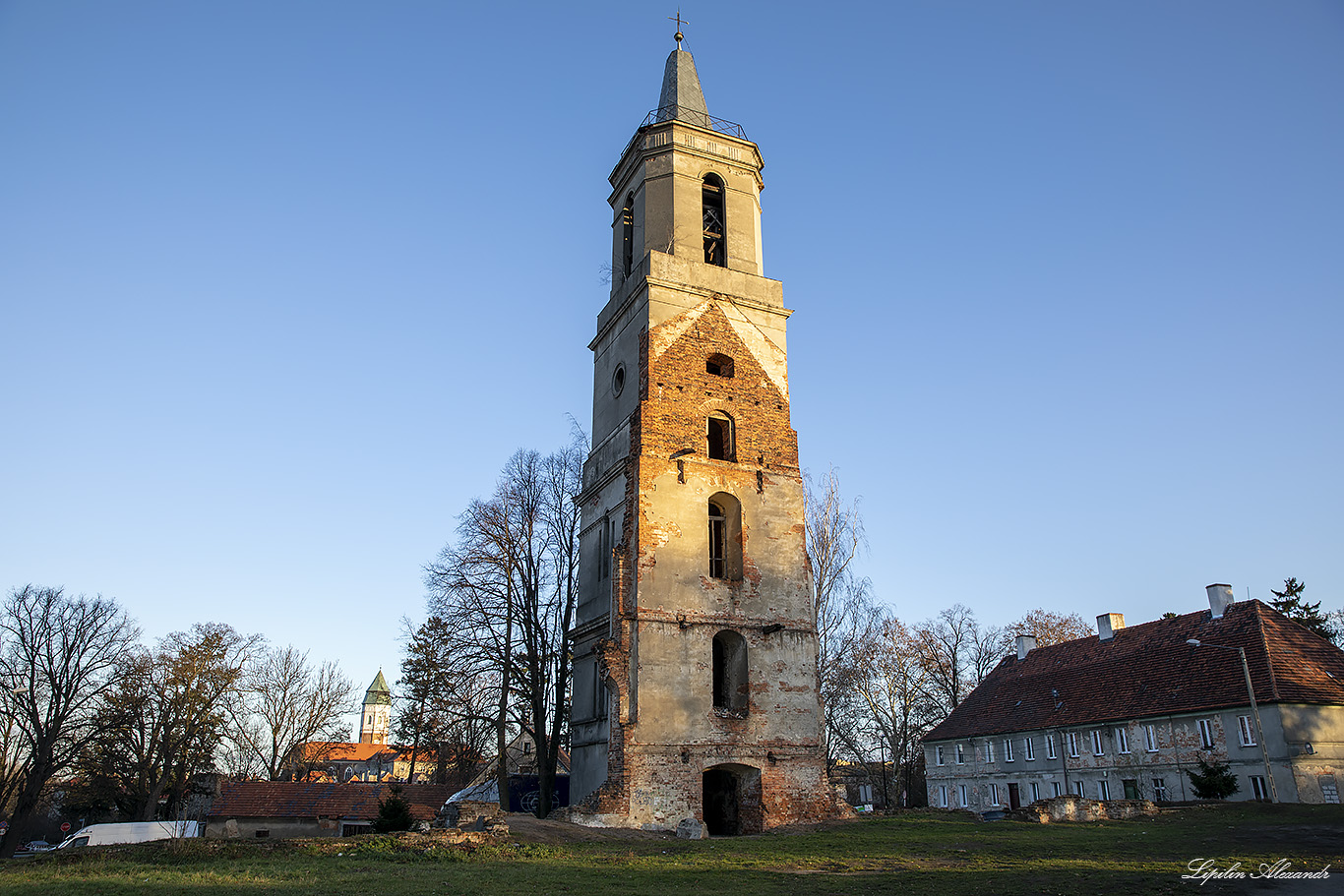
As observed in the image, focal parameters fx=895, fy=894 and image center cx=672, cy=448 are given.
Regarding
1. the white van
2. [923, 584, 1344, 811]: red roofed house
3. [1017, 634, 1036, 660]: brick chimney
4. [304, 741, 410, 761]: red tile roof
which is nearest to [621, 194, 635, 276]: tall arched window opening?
[923, 584, 1344, 811]: red roofed house

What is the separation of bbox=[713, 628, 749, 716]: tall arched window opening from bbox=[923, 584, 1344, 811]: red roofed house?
15.2 m

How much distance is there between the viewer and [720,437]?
83.3 ft

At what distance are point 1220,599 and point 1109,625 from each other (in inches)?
214

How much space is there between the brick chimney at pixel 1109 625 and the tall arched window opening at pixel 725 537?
67.1 ft

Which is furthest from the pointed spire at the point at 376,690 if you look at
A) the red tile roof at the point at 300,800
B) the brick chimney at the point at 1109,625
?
the brick chimney at the point at 1109,625

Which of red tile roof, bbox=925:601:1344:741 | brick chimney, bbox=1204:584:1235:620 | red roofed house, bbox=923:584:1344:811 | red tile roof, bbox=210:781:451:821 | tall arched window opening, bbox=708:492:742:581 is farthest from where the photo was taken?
red tile roof, bbox=210:781:451:821

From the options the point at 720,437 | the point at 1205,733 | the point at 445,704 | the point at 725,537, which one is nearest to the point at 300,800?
the point at 445,704

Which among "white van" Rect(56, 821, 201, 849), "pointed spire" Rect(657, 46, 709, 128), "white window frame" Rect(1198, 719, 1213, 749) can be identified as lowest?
"white van" Rect(56, 821, 201, 849)

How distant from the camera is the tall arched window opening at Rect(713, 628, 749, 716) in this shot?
74.9 ft

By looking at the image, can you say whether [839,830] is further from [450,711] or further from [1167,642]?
[1167,642]

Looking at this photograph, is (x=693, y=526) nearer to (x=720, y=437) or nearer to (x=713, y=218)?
(x=720, y=437)

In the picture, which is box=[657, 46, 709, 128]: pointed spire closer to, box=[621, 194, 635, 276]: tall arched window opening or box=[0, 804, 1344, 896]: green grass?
box=[621, 194, 635, 276]: tall arched window opening

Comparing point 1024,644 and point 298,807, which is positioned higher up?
point 1024,644

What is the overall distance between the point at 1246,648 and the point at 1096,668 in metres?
7.08
